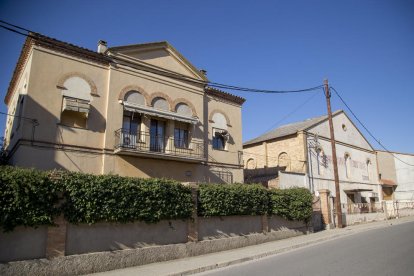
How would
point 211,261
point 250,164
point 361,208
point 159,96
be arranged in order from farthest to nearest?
point 250,164 → point 361,208 → point 159,96 → point 211,261

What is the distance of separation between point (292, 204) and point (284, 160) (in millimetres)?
12256

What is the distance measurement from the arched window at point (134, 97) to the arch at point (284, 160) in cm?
1616

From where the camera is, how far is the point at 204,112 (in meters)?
20.9

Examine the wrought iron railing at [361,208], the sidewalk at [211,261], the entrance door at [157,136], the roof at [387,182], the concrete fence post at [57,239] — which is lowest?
the sidewalk at [211,261]

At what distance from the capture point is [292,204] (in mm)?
17828

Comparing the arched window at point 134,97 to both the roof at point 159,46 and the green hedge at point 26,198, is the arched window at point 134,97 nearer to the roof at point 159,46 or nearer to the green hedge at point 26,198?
the roof at point 159,46

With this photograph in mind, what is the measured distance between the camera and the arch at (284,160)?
2921cm

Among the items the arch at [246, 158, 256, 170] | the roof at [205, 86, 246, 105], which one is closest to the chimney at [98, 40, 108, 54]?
the roof at [205, 86, 246, 105]

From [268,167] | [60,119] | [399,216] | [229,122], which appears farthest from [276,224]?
[399,216]

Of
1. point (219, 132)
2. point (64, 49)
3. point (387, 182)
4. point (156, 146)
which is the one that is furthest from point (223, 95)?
point (387, 182)

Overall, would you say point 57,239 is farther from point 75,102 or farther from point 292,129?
point 292,129

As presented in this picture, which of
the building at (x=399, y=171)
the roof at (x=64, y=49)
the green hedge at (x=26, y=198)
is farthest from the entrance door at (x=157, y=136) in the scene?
the building at (x=399, y=171)

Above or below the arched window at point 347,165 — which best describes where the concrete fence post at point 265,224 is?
below

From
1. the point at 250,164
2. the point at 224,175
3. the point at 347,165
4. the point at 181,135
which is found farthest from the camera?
the point at 347,165
